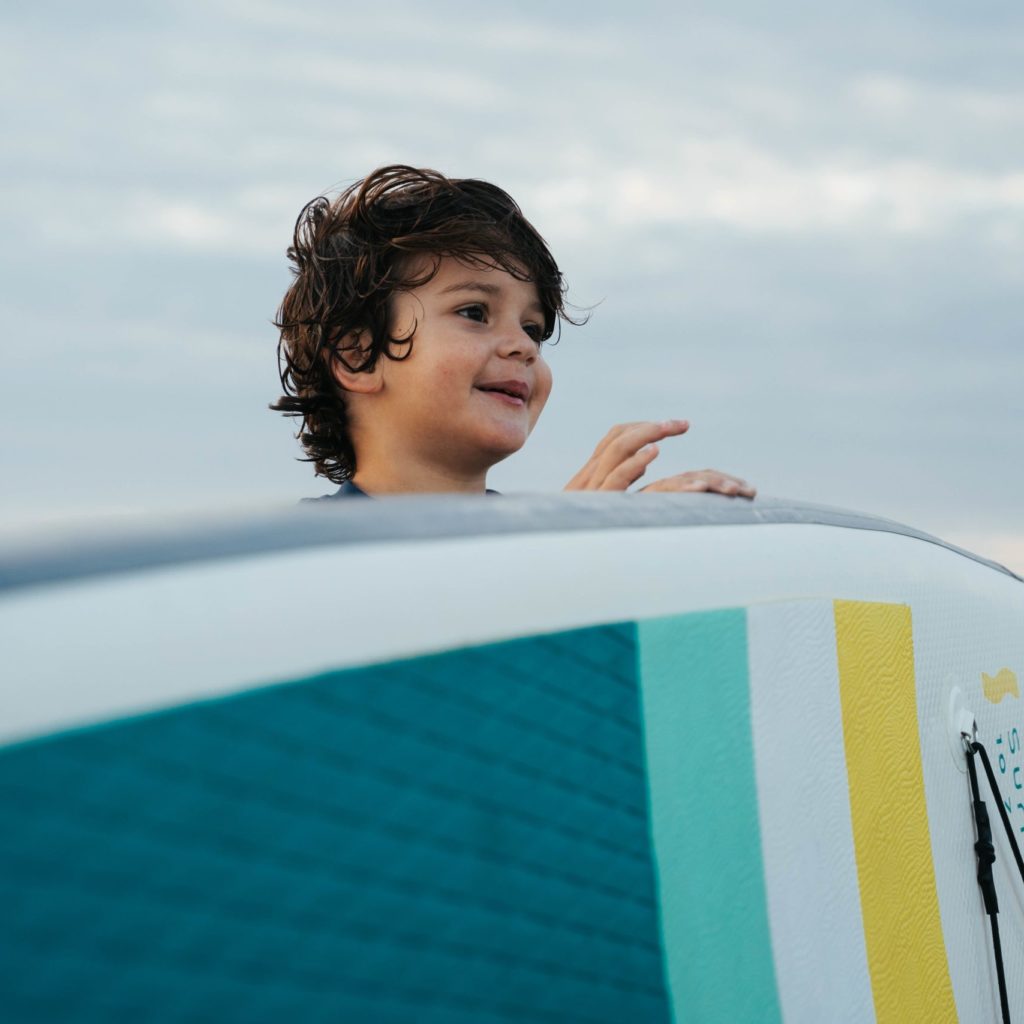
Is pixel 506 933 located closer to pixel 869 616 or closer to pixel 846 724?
pixel 846 724

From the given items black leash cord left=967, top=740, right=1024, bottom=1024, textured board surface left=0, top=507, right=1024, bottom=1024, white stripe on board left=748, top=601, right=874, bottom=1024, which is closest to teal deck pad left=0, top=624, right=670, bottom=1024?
textured board surface left=0, top=507, right=1024, bottom=1024

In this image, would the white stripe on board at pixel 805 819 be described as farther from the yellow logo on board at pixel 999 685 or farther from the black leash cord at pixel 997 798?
the yellow logo on board at pixel 999 685

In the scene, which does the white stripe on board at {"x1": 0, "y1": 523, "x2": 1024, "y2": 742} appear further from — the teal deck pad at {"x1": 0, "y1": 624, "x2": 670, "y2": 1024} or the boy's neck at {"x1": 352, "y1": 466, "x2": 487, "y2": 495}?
the boy's neck at {"x1": 352, "y1": 466, "x2": 487, "y2": 495}

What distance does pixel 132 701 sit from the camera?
0.62 meters

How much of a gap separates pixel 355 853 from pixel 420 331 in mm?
1504

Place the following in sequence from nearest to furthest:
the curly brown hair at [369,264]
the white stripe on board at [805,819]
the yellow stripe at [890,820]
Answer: the white stripe on board at [805,819] < the yellow stripe at [890,820] < the curly brown hair at [369,264]

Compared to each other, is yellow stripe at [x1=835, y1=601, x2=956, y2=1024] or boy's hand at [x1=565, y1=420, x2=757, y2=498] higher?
boy's hand at [x1=565, y1=420, x2=757, y2=498]

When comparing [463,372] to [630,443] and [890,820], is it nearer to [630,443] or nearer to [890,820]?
[630,443]

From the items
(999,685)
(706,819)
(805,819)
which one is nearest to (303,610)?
(706,819)

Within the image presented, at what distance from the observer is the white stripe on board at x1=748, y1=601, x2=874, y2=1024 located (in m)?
1.04

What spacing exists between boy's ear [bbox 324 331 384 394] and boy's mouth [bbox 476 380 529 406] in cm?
21

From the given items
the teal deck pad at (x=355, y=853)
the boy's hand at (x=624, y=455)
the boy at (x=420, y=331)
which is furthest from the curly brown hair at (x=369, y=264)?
the teal deck pad at (x=355, y=853)

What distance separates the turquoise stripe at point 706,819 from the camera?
92 centimetres

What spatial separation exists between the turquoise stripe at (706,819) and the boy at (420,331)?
1091 mm
